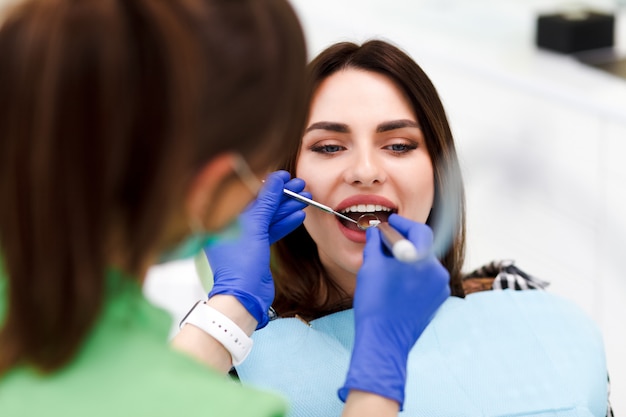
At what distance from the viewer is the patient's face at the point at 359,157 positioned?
1.54 metres

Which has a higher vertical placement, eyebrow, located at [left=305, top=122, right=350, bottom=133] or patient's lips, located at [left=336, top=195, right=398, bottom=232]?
eyebrow, located at [left=305, top=122, right=350, bottom=133]

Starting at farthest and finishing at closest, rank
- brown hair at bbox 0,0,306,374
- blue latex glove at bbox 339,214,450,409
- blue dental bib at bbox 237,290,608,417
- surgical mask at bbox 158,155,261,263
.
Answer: blue dental bib at bbox 237,290,608,417 → blue latex glove at bbox 339,214,450,409 → surgical mask at bbox 158,155,261,263 → brown hair at bbox 0,0,306,374

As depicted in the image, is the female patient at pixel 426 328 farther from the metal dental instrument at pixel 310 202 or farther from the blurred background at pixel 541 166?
the blurred background at pixel 541 166

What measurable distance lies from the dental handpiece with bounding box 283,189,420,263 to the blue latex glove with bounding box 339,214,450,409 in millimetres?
21

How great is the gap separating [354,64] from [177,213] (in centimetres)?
84

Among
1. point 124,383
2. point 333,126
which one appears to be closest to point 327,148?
point 333,126

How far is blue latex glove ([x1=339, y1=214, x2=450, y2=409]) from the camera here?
1.10m

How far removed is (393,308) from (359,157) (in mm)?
456

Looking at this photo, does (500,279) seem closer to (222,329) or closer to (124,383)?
(222,329)

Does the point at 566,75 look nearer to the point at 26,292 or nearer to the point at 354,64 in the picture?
the point at 354,64

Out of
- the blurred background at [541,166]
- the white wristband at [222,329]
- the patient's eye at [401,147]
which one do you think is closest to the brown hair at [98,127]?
the white wristband at [222,329]

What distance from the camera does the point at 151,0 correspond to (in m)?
0.77

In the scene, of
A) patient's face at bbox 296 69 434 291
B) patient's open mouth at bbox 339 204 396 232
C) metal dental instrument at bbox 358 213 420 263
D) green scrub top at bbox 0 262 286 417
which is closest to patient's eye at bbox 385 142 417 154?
patient's face at bbox 296 69 434 291

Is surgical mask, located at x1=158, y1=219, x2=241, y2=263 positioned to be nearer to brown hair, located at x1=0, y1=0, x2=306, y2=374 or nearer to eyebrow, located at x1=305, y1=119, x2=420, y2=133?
brown hair, located at x1=0, y1=0, x2=306, y2=374
